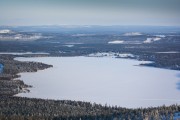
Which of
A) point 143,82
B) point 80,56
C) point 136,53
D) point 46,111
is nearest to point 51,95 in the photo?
point 46,111

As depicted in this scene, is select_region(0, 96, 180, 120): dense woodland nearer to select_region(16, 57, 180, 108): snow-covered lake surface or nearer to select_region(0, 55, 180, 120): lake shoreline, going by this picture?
select_region(0, 55, 180, 120): lake shoreline

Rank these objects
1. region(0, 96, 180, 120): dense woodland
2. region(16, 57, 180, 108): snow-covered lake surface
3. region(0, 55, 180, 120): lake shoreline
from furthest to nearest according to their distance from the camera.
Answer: region(16, 57, 180, 108): snow-covered lake surface
region(0, 55, 180, 120): lake shoreline
region(0, 96, 180, 120): dense woodland

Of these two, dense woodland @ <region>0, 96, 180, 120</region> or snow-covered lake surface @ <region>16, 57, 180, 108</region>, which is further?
snow-covered lake surface @ <region>16, 57, 180, 108</region>

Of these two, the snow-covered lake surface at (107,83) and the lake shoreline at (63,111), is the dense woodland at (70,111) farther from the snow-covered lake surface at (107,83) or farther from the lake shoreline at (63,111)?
the snow-covered lake surface at (107,83)

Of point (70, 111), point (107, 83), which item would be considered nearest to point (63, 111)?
point (70, 111)

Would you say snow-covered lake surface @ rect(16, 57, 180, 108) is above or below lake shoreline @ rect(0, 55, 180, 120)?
below

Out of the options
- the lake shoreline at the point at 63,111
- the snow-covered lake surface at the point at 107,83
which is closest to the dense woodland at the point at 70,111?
the lake shoreline at the point at 63,111

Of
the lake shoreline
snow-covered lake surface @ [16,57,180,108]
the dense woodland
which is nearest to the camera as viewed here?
the dense woodland

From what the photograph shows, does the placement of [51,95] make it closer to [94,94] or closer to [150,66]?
[94,94]

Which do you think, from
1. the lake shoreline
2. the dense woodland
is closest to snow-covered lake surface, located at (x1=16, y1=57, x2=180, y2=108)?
the lake shoreline
